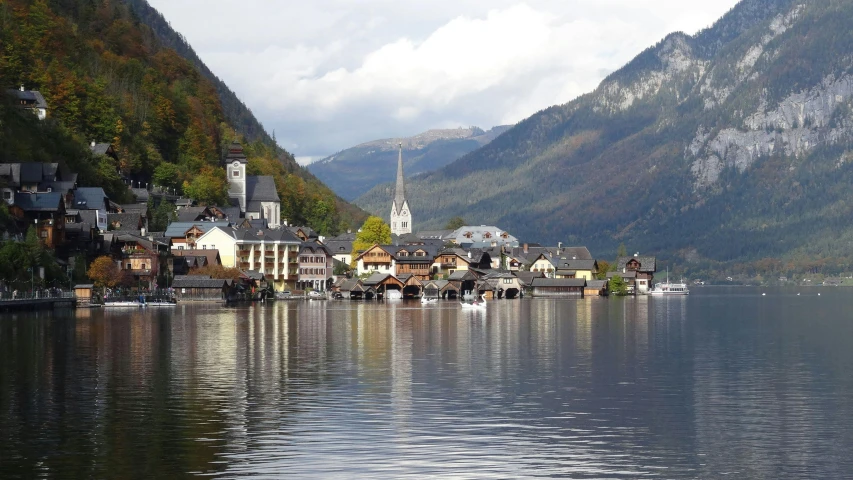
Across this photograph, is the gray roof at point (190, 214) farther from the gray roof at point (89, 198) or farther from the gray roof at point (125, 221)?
the gray roof at point (89, 198)

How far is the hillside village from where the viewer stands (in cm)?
12375

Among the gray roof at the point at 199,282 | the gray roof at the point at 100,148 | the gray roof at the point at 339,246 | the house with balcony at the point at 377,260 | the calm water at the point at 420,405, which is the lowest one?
the calm water at the point at 420,405

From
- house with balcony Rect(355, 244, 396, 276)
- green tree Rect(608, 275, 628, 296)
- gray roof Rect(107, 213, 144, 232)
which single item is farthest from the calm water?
green tree Rect(608, 275, 628, 296)

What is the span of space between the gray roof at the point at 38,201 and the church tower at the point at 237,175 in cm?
7722

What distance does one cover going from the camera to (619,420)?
3691cm

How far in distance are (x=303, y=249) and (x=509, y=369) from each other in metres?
116

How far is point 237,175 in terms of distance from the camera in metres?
198

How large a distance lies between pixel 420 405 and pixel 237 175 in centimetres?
16185

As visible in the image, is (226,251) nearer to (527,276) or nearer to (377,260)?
(377,260)

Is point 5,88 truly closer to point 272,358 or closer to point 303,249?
point 303,249

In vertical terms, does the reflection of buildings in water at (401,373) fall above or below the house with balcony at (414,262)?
below

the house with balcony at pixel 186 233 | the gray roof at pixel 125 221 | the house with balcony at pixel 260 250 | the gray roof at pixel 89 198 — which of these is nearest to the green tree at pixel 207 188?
the house with balcony at pixel 260 250

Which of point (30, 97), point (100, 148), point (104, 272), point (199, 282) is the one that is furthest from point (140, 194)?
point (104, 272)

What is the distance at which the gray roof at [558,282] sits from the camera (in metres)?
184
